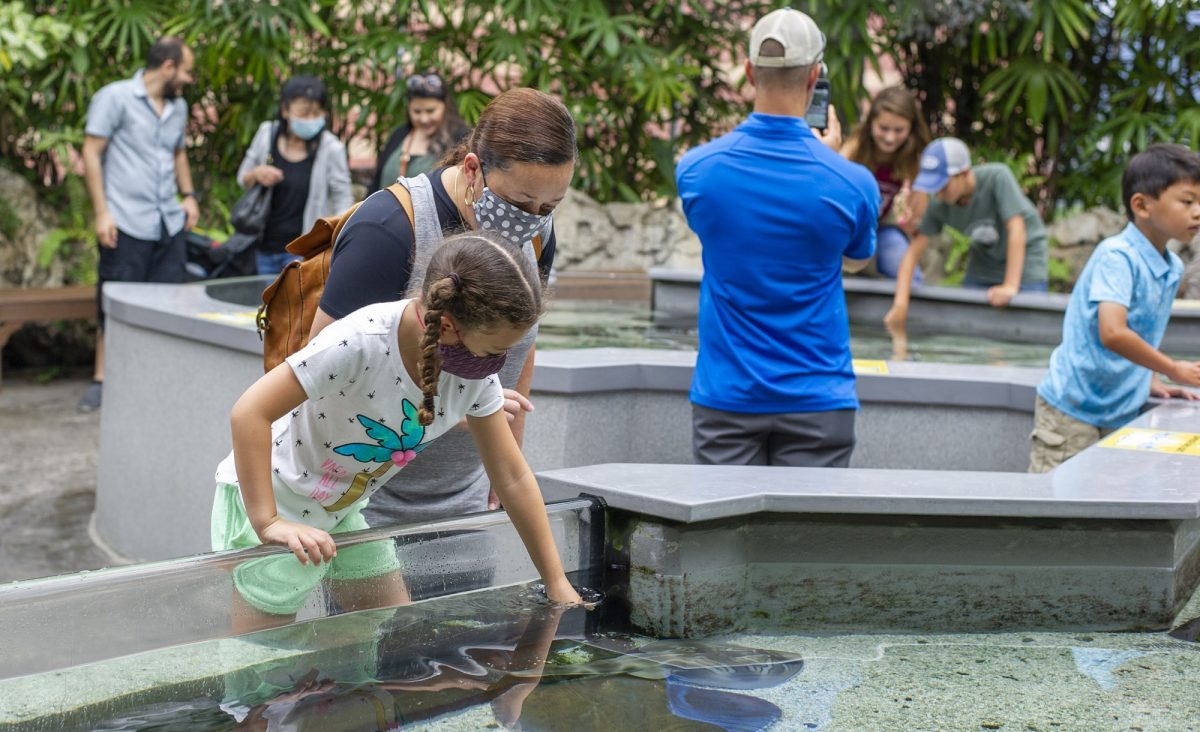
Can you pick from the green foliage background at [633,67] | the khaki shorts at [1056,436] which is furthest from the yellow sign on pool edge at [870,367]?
the green foliage background at [633,67]

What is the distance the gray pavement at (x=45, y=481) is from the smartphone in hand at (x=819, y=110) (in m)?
2.58

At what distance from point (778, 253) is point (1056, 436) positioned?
111 cm

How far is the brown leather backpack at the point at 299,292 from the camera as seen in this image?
104 inches

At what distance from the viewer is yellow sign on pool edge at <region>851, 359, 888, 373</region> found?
4.36m

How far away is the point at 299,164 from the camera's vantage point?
21.5 feet

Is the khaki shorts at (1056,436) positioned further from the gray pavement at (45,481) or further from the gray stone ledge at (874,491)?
the gray pavement at (45,481)

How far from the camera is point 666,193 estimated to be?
11.4 metres

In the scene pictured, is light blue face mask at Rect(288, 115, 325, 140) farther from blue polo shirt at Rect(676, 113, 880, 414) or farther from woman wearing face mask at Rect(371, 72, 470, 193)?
blue polo shirt at Rect(676, 113, 880, 414)

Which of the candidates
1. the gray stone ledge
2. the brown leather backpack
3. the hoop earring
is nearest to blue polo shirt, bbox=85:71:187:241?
the brown leather backpack

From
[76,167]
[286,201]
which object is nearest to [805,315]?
[286,201]

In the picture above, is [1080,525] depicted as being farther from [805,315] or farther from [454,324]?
[454,324]

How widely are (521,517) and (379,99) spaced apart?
8.81 metres

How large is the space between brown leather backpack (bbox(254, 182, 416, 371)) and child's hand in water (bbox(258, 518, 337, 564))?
0.48 metres

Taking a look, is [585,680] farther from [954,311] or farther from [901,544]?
[954,311]
